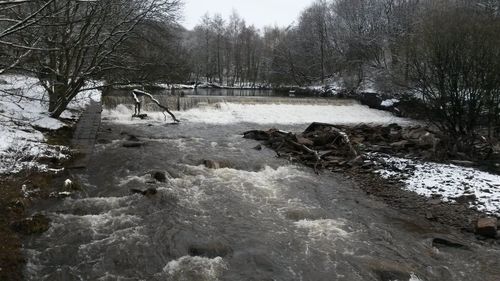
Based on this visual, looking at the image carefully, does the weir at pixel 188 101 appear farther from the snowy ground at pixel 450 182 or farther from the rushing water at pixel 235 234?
the snowy ground at pixel 450 182

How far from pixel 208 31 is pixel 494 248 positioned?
245ft

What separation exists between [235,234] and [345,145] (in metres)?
8.41

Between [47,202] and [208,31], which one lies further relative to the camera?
[208,31]

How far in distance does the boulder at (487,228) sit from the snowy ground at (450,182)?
2.24ft

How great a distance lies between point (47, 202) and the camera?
8828 millimetres

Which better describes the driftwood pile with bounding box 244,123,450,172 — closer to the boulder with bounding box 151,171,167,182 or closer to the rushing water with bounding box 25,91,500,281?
the rushing water with bounding box 25,91,500,281

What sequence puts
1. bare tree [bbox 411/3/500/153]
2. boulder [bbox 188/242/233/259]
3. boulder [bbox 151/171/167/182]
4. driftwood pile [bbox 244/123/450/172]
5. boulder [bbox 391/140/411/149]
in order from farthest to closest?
boulder [bbox 391/140/411/149] → driftwood pile [bbox 244/123/450/172] → bare tree [bbox 411/3/500/153] → boulder [bbox 151/171/167/182] → boulder [bbox 188/242/233/259]

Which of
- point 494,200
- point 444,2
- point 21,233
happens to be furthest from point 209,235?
point 444,2

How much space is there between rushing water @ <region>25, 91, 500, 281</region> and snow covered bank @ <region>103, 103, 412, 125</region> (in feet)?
37.9

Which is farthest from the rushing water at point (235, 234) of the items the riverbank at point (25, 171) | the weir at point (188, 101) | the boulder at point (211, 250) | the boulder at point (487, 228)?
the weir at point (188, 101)

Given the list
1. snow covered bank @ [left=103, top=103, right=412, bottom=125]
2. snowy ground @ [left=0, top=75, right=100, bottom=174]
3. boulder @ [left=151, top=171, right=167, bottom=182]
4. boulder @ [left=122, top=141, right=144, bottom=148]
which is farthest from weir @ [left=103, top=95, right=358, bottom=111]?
boulder @ [left=151, top=171, right=167, bottom=182]

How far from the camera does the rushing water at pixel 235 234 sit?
6477mm

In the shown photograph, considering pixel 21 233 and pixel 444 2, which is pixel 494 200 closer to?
pixel 21 233

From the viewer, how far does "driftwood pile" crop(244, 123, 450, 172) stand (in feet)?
44.2
